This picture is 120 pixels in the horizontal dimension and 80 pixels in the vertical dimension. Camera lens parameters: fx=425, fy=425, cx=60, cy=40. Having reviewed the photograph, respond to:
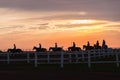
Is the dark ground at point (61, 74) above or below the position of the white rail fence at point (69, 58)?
below

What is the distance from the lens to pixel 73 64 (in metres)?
36.8

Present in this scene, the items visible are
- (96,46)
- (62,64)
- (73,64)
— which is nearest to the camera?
(62,64)

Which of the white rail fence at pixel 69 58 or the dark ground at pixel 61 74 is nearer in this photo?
the dark ground at pixel 61 74

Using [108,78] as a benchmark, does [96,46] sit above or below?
above

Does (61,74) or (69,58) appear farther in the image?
(69,58)

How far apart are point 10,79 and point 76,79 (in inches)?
136

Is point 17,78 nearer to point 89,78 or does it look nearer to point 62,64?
point 89,78

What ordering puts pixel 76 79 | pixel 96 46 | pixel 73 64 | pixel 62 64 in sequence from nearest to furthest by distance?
1. pixel 76 79
2. pixel 62 64
3. pixel 73 64
4. pixel 96 46

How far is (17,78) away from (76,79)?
3.22 metres

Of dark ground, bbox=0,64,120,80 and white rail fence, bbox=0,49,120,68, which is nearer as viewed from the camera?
dark ground, bbox=0,64,120,80

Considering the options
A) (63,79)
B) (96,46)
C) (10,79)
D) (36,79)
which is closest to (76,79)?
(63,79)

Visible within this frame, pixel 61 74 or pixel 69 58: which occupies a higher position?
pixel 69 58

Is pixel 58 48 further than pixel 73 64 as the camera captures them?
Yes

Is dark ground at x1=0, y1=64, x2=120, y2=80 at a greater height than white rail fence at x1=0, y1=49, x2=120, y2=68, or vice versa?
white rail fence at x1=0, y1=49, x2=120, y2=68
